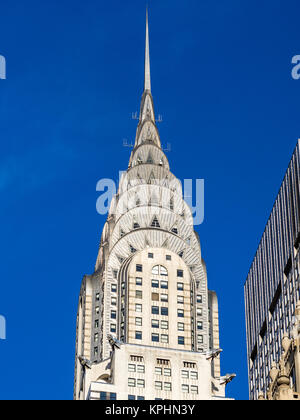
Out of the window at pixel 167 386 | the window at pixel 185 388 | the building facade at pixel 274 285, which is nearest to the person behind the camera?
the building facade at pixel 274 285

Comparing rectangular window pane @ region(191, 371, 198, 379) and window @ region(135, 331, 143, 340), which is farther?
window @ region(135, 331, 143, 340)

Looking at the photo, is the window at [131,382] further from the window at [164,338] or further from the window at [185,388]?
the window at [164,338]

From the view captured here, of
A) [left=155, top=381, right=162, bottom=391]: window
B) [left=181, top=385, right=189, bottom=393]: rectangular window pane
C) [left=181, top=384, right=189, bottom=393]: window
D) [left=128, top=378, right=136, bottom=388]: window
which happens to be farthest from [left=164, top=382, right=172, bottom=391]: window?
[left=128, top=378, right=136, bottom=388]: window

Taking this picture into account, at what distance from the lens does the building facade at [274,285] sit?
16538 centimetres

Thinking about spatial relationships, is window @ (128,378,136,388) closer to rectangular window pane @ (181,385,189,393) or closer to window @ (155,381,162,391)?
window @ (155,381,162,391)

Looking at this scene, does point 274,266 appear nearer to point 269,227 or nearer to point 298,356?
point 269,227

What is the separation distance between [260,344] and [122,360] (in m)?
28.0

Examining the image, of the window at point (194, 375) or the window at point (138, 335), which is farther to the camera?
the window at point (138, 335)

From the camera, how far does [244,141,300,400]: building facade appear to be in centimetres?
16538

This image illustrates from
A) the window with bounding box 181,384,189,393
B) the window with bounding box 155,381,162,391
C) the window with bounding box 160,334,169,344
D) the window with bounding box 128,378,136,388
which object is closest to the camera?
A: the window with bounding box 128,378,136,388

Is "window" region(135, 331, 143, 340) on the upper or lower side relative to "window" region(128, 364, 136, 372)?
upper

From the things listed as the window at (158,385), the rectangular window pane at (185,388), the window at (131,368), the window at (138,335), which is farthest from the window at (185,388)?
the window at (138,335)
